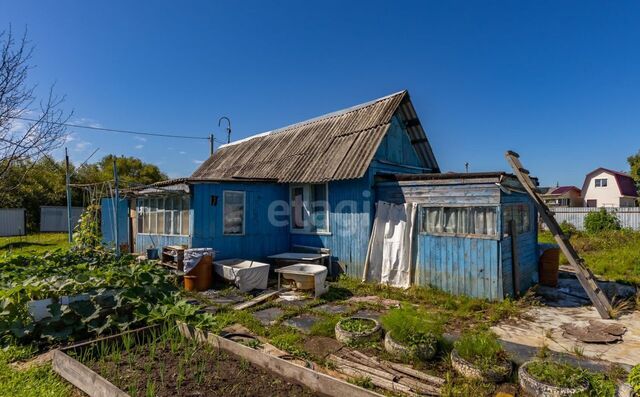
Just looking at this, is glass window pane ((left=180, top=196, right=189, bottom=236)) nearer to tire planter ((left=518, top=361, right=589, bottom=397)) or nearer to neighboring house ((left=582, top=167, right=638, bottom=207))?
tire planter ((left=518, top=361, right=589, bottom=397))

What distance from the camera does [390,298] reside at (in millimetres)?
8016

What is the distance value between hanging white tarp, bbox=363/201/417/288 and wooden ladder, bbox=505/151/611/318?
8.00 ft

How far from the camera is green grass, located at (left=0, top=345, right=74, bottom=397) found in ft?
11.8

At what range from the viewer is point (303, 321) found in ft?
21.2

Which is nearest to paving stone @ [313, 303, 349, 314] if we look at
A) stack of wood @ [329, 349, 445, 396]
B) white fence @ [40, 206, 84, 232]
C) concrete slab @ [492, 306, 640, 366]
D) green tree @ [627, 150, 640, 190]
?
stack of wood @ [329, 349, 445, 396]

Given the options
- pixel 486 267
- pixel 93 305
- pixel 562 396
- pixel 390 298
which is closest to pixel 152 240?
pixel 93 305

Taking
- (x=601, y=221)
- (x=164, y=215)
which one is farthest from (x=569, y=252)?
(x=601, y=221)

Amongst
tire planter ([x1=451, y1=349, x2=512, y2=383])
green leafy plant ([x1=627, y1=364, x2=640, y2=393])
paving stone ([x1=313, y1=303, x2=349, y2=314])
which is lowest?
paving stone ([x1=313, y1=303, x2=349, y2=314])

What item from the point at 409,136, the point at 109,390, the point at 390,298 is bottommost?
the point at 390,298

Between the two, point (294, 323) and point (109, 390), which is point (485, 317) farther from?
point (109, 390)

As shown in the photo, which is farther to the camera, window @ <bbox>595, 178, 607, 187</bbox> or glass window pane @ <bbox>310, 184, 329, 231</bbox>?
window @ <bbox>595, 178, 607, 187</bbox>

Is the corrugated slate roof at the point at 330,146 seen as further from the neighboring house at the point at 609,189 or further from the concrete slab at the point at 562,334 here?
the neighboring house at the point at 609,189

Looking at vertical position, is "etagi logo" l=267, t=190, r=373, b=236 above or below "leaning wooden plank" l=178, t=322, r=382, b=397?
above

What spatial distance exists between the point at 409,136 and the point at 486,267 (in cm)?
635
